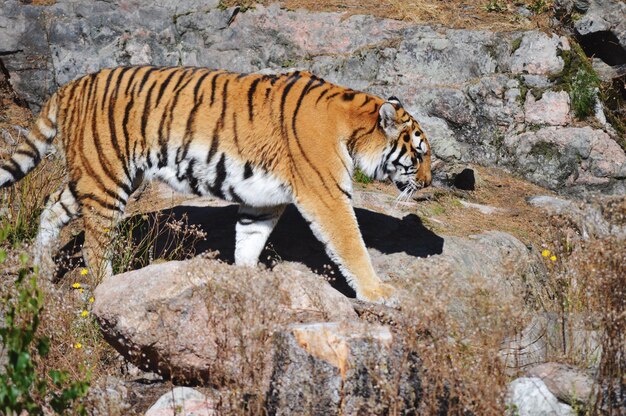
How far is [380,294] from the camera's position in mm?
6445

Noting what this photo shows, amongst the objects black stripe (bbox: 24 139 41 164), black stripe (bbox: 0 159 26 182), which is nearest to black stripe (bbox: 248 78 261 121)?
black stripe (bbox: 24 139 41 164)

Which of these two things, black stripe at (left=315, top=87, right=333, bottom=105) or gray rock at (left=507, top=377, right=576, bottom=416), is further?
black stripe at (left=315, top=87, right=333, bottom=105)

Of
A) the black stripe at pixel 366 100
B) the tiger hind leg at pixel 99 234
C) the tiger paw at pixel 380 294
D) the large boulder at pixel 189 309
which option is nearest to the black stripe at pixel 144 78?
the tiger hind leg at pixel 99 234

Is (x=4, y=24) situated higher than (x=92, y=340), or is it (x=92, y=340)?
(x=4, y=24)

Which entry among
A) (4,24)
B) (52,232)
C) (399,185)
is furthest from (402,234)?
(4,24)

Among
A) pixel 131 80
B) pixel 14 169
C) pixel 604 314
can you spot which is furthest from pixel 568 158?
pixel 604 314

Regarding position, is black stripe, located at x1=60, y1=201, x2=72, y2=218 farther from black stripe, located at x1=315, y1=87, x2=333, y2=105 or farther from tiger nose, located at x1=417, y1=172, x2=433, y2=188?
tiger nose, located at x1=417, y1=172, x2=433, y2=188

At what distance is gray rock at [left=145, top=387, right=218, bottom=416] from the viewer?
14.7ft

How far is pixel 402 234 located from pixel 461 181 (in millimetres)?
2165

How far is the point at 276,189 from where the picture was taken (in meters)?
6.95

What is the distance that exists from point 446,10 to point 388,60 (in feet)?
4.56

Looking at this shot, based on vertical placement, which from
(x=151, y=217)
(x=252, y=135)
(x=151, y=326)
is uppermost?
(x=252, y=135)

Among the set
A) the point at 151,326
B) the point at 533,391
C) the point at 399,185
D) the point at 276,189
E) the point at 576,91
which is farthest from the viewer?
the point at 576,91

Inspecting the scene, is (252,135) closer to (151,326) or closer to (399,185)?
(399,185)
